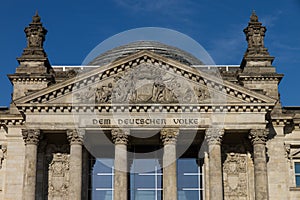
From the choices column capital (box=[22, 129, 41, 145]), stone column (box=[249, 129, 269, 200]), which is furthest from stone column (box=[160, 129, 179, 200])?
column capital (box=[22, 129, 41, 145])

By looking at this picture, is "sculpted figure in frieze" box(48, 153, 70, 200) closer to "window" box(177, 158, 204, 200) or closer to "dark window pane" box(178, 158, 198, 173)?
"window" box(177, 158, 204, 200)

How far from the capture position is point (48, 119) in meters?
36.2

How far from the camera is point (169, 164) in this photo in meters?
35.5

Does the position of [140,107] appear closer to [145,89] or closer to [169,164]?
[145,89]

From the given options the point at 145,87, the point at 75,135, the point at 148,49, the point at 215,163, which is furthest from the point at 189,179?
the point at 148,49

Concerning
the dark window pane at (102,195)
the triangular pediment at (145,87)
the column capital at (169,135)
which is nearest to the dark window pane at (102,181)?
the dark window pane at (102,195)

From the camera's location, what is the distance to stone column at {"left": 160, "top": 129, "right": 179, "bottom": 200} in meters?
35.1

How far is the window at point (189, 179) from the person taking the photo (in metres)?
38.4

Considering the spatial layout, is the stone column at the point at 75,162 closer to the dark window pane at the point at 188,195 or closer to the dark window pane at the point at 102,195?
the dark window pane at the point at 102,195

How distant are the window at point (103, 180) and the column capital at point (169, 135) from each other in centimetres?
525

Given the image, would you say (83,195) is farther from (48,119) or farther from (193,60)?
(193,60)

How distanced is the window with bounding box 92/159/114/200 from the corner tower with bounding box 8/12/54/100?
24.2 feet

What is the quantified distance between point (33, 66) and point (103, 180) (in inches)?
405

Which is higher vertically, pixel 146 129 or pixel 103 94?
pixel 103 94
